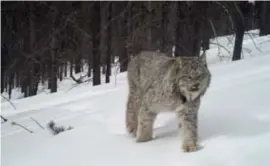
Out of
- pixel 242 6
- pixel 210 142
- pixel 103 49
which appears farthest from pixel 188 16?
pixel 210 142

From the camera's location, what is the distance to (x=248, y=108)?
5469 millimetres

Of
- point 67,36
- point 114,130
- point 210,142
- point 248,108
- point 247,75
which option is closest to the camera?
point 210,142

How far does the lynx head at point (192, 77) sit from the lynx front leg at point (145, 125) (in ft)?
2.42

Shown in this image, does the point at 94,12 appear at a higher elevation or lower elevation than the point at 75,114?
higher

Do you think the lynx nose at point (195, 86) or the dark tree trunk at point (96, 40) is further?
the dark tree trunk at point (96, 40)

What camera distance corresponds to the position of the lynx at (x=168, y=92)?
4.46m

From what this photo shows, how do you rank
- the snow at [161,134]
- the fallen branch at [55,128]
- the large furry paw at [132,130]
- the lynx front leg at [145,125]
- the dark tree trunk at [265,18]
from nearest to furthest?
the snow at [161,134]
the lynx front leg at [145,125]
the large furry paw at [132,130]
the fallen branch at [55,128]
the dark tree trunk at [265,18]

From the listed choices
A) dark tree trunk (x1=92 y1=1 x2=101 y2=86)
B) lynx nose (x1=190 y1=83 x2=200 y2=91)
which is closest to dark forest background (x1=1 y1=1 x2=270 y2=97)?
dark tree trunk (x1=92 y1=1 x2=101 y2=86)

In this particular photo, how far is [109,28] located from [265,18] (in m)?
5.40

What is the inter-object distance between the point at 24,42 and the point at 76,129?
14.0 meters

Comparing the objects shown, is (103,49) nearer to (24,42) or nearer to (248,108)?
(24,42)

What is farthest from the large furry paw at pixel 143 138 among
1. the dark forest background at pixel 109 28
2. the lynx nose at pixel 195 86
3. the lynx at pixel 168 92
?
the dark forest background at pixel 109 28

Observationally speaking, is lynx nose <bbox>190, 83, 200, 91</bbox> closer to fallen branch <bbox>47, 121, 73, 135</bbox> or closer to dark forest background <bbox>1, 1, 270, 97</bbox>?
fallen branch <bbox>47, 121, 73, 135</bbox>

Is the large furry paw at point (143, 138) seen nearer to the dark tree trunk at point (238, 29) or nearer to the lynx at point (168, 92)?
the lynx at point (168, 92)
